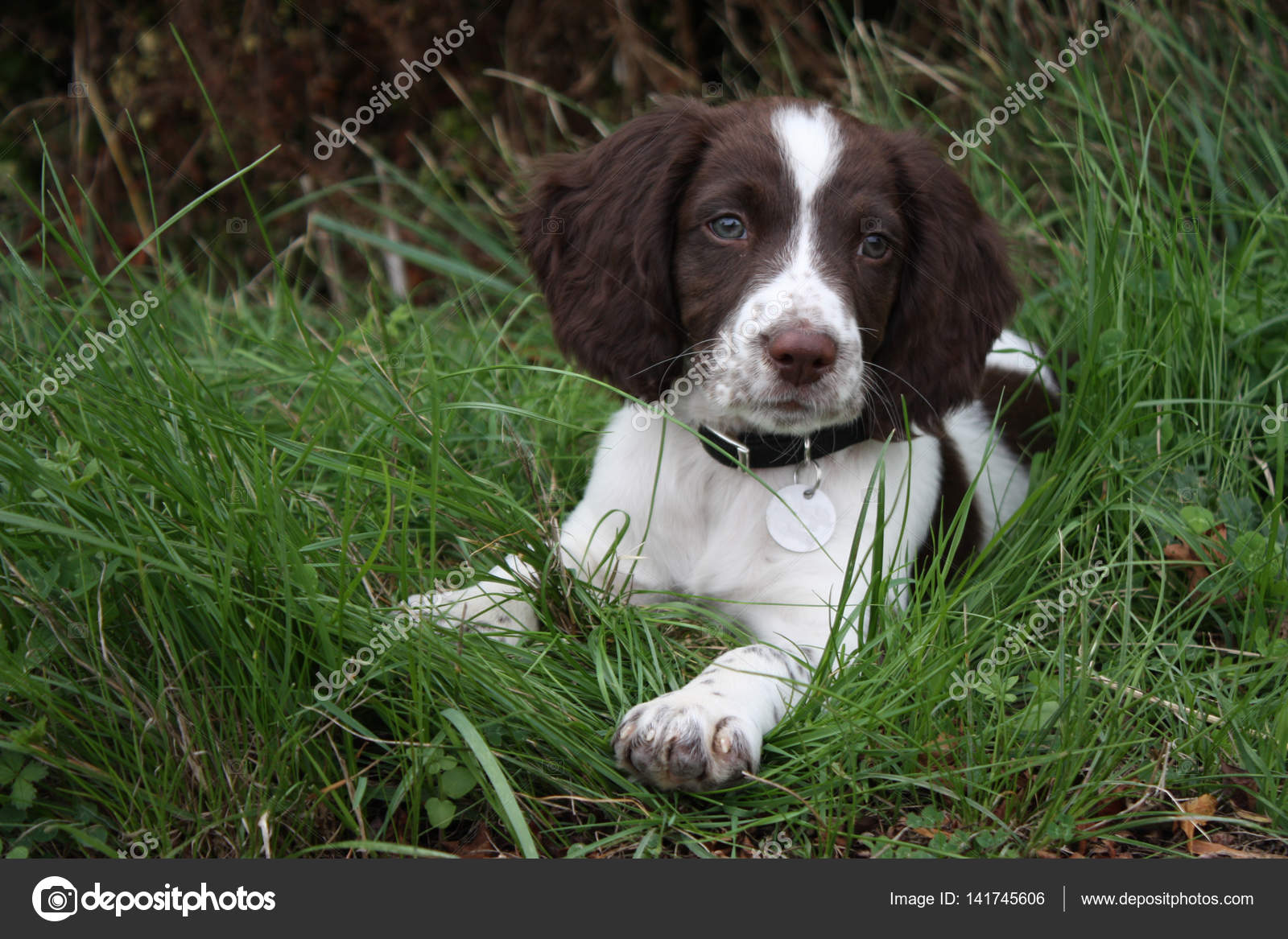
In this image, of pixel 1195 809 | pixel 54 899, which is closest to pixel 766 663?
pixel 1195 809

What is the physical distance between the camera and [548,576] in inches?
91.7

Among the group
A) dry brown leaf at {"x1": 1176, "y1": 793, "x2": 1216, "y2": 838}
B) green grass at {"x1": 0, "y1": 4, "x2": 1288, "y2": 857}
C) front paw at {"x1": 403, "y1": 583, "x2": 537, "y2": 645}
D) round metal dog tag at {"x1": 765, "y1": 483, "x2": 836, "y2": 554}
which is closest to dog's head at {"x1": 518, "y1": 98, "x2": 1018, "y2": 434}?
round metal dog tag at {"x1": 765, "y1": 483, "x2": 836, "y2": 554}

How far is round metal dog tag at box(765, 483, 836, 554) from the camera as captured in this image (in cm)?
255

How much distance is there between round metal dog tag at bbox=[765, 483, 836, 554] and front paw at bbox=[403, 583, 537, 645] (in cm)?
57

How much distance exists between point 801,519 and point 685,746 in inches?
29.1

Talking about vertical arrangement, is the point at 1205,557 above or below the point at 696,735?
below

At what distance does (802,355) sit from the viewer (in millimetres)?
2258

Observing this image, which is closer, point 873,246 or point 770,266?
point 770,266

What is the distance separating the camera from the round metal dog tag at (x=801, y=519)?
2549 mm

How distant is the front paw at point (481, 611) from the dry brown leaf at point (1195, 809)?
1.21 metres

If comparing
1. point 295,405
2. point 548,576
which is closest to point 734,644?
point 548,576

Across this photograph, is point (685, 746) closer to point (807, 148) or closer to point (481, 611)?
point (481, 611)

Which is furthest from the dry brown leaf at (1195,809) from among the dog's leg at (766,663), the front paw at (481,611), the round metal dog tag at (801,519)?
the front paw at (481,611)

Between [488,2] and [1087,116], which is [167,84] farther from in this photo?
[1087,116]
